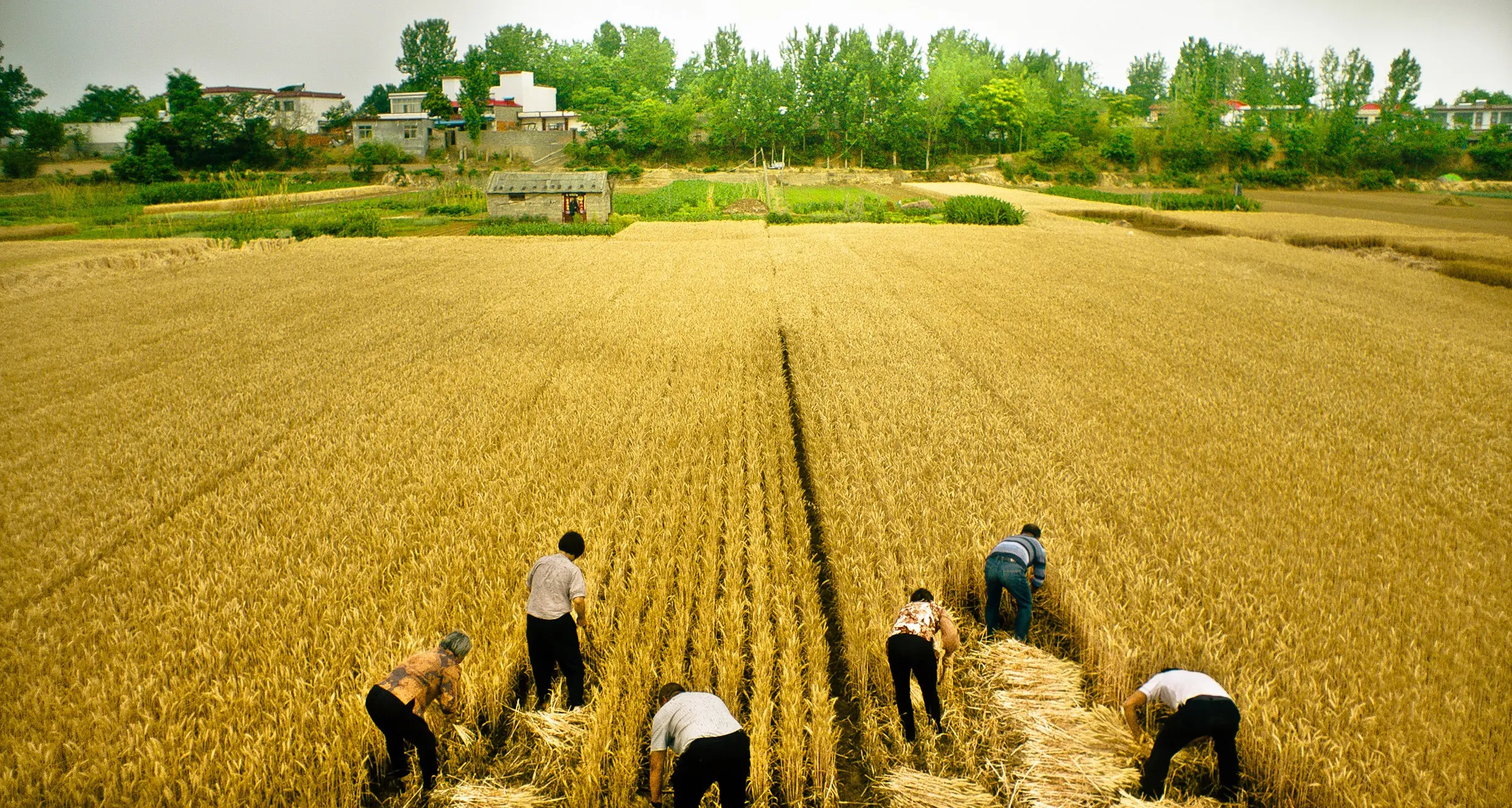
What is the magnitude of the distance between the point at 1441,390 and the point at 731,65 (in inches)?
4165

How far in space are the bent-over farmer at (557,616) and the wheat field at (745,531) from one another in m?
0.30

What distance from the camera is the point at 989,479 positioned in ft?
28.4

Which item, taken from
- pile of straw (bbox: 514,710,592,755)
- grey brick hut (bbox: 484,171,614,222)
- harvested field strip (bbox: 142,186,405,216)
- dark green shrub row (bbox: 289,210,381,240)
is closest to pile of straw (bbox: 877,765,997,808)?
pile of straw (bbox: 514,710,592,755)

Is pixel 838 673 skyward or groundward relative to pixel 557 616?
groundward

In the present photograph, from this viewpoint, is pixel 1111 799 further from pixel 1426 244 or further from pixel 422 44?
pixel 422 44

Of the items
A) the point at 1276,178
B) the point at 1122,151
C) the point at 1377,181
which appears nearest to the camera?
the point at 1377,181

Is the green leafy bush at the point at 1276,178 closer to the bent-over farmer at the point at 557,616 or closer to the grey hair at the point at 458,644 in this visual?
the bent-over farmer at the point at 557,616

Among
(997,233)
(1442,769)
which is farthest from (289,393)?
(997,233)

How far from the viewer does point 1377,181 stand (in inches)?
2810

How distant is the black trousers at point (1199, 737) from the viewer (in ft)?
13.4

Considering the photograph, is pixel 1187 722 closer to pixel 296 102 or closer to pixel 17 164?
pixel 17 164

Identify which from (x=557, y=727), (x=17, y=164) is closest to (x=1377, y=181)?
(x=557, y=727)

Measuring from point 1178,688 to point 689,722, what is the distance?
2.61m

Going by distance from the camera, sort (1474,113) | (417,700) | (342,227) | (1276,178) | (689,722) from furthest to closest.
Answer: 1. (1474,113)
2. (1276,178)
3. (342,227)
4. (417,700)
5. (689,722)
